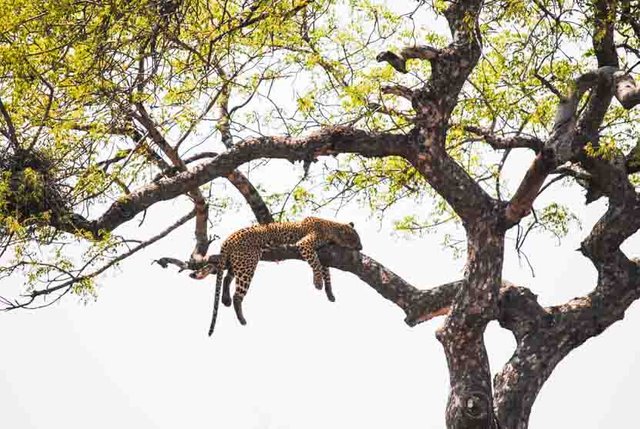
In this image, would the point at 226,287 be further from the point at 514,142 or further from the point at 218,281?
the point at 514,142

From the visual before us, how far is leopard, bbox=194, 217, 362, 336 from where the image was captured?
12531 mm

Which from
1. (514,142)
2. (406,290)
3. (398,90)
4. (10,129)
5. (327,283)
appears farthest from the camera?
(327,283)

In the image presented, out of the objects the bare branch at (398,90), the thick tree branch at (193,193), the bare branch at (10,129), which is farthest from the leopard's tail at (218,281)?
the bare branch at (398,90)

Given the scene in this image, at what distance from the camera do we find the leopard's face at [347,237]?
13.1 metres

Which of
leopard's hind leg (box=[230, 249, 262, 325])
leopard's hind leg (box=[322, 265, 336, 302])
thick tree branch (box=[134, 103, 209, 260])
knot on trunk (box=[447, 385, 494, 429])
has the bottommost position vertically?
knot on trunk (box=[447, 385, 494, 429])

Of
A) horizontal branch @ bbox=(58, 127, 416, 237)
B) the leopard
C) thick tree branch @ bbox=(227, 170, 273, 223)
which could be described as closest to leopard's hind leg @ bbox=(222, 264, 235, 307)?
the leopard

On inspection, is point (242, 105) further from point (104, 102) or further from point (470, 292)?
point (470, 292)

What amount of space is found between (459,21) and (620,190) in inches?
101

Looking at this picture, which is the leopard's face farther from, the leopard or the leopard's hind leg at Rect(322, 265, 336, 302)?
the leopard's hind leg at Rect(322, 265, 336, 302)

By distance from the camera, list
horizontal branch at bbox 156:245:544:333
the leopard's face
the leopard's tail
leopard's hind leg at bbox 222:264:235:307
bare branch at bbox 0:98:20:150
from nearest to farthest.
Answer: bare branch at bbox 0:98:20:150 → horizontal branch at bbox 156:245:544:333 → the leopard's tail → leopard's hind leg at bbox 222:264:235:307 → the leopard's face

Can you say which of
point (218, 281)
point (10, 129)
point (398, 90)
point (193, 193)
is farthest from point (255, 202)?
point (10, 129)

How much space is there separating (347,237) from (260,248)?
1.18 meters

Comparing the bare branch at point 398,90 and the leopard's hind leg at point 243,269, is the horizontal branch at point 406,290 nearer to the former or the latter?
the leopard's hind leg at point 243,269

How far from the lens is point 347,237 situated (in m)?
13.3
